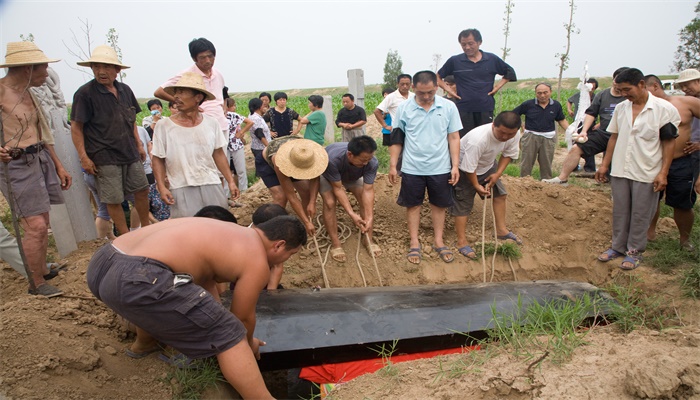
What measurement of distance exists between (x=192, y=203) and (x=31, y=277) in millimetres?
1242

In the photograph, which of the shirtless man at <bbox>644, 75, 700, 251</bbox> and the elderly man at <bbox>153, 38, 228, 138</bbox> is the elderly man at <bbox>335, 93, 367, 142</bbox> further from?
the shirtless man at <bbox>644, 75, 700, 251</bbox>

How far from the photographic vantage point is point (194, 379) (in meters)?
2.49

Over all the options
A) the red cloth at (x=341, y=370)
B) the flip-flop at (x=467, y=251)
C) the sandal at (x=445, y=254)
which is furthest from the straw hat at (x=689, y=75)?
the red cloth at (x=341, y=370)

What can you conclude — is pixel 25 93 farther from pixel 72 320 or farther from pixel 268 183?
pixel 268 183

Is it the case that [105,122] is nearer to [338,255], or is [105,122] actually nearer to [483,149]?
[338,255]

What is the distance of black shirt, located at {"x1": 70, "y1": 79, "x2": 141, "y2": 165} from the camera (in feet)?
11.6

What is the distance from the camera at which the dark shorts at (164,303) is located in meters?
2.04

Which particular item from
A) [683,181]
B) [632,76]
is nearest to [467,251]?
[683,181]

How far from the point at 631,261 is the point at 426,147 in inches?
89.3

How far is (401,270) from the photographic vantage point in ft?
14.7

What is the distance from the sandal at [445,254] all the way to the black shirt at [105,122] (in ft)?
10.5

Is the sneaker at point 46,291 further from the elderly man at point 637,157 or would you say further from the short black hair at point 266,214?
the elderly man at point 637,157

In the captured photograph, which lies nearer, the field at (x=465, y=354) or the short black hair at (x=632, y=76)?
the field at (x=465, y=354)

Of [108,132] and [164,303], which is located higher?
[108,132]
